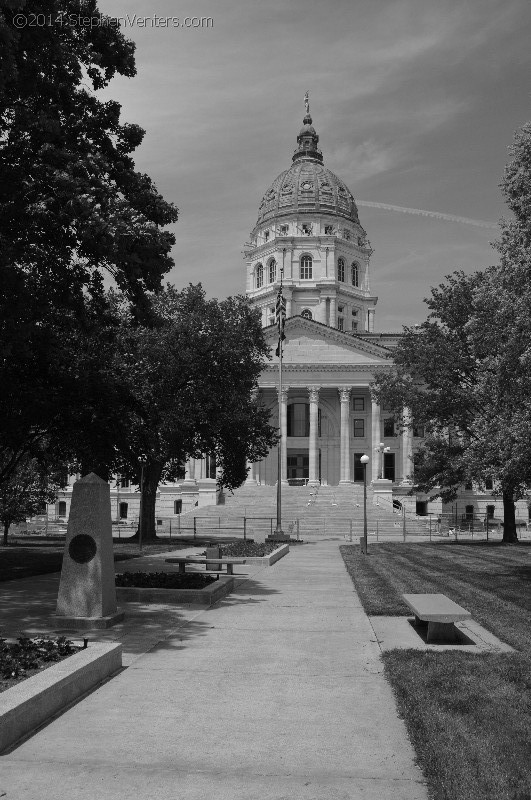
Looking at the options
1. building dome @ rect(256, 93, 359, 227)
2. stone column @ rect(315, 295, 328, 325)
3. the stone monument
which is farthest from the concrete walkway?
building dome @ rect(256, 93, 359, 227)

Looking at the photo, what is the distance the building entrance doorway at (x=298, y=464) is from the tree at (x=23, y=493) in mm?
40817

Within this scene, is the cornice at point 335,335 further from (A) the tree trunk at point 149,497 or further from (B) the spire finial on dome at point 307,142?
(B) the spire finial on dome at point 307,142

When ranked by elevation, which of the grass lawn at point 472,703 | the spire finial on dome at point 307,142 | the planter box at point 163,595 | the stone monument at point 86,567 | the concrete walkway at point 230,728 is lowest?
the concrete walkway at point 230,728

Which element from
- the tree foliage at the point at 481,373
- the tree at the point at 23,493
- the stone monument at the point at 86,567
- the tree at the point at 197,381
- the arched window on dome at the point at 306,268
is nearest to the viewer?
the stone monument at the point at 86,567

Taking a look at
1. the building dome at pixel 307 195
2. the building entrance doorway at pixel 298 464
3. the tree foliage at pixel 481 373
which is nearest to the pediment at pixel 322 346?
the building entrance doorway at pixel 298 464

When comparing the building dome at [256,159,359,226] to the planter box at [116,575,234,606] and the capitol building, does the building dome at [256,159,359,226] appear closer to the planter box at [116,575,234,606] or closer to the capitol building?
the capitol building

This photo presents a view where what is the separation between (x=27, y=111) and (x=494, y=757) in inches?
539

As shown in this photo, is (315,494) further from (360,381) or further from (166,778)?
(166,778)

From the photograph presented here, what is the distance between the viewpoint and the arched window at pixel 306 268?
105875 millimetres

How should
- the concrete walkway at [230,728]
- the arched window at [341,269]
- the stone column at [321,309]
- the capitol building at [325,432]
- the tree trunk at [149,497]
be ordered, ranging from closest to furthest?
the concrete walkway at [230,728] < the tree trunk at [149,497] < the capitol building at [325,432] < the stone column at [321,309] < the arched window at [341,269]

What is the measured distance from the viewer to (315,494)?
7088cm

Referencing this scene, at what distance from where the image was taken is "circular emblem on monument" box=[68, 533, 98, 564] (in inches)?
443

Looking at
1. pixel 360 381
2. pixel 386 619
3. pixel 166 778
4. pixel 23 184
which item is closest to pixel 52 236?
pixel 23 184

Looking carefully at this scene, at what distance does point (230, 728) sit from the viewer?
22.8 feet
